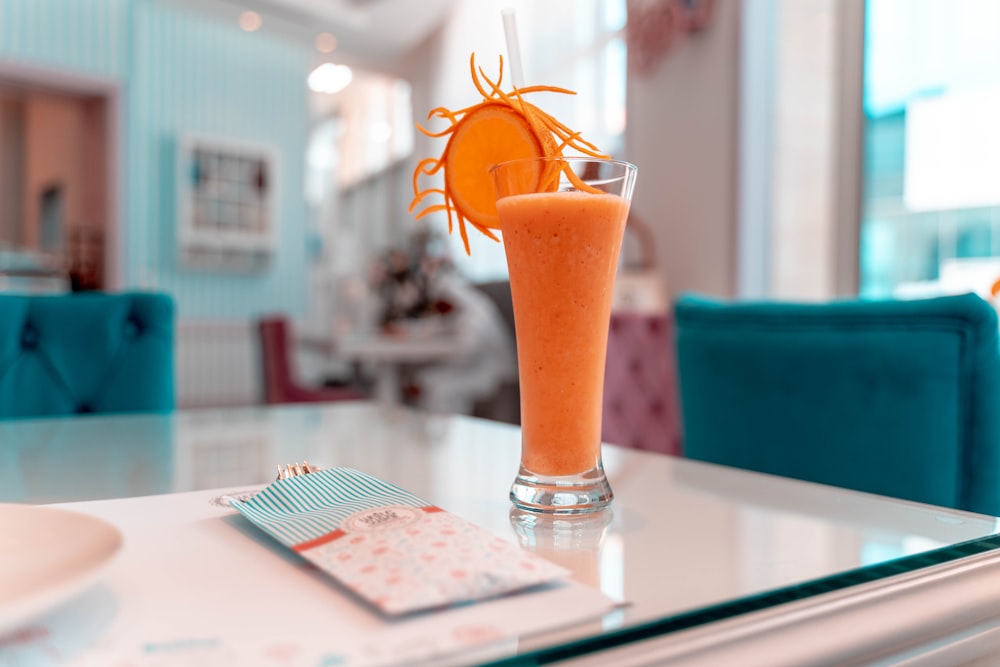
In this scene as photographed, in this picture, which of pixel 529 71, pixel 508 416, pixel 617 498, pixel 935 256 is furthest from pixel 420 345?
pixel 617 498

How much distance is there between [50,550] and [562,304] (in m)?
0.36

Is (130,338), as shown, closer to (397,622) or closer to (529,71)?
(397,622)

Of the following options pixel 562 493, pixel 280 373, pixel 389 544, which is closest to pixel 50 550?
pixel 389 544

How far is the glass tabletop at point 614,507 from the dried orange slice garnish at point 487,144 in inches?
9.4

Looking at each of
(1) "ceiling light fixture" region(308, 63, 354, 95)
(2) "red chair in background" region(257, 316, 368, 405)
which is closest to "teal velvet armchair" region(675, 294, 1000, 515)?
(2) "red chair in background" region(257, 316, 368, 405)

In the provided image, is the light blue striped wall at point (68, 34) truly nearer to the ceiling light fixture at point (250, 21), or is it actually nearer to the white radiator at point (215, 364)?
the ceiling light fixture at point (250, 21)

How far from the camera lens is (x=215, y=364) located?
6074 millimetres

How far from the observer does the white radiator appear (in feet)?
19.5

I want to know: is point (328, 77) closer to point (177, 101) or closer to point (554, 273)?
point (177, 101)

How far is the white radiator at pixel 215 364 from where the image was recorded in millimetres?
5930

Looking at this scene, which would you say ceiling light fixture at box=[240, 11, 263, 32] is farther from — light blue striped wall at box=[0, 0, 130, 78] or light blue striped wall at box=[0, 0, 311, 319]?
light blue striped wall at box=[0, 0, 130, 78]

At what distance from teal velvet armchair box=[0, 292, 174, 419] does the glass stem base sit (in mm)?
1115

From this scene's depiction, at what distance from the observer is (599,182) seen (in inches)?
22.6

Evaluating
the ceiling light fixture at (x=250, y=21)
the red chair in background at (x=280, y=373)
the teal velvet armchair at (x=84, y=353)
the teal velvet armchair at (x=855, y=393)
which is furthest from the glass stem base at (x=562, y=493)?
the ceiling light fixture at (x=250, y=21)
